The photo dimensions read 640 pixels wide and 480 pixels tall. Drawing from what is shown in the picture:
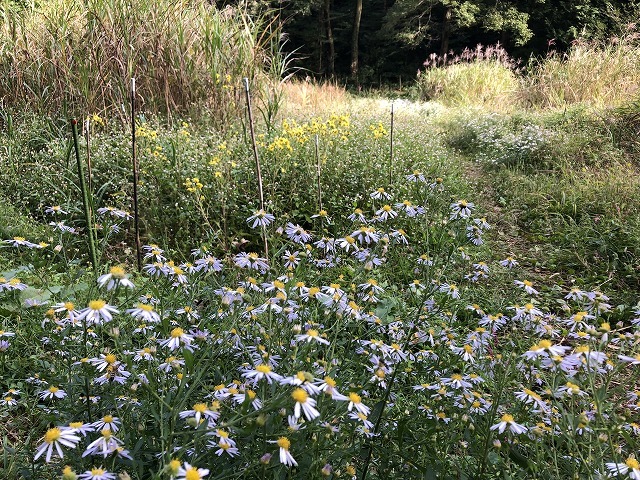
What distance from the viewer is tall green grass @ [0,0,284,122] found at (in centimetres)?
384

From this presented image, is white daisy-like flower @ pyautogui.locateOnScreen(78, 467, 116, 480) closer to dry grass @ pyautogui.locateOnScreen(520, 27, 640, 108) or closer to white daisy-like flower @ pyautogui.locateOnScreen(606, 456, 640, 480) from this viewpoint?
white daisy-like flower @ pyautogui.locateOnScreen(606, 456, 640, 480)

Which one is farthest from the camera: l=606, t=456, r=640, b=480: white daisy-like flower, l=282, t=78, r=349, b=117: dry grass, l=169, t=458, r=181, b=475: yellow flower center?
l=282, t=78, r=349, b=117: dry grass

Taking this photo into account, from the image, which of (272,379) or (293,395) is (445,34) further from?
(293,395)

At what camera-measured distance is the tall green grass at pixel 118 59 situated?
384cm

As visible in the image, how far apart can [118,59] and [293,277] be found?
10.4ft

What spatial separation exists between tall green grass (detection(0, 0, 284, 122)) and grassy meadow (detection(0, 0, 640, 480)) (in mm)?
26

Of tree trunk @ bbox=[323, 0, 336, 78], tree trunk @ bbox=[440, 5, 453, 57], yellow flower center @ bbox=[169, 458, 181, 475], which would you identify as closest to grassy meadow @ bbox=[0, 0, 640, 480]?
yellow flower center @ bbox=[169, 458, 181, 475]

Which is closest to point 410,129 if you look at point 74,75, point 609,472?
point 74,75

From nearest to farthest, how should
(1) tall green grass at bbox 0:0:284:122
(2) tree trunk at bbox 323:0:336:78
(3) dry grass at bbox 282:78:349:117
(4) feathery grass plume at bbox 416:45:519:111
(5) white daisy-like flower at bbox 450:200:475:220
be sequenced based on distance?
(5) white daisy-like flower at bbox 450:200:475:220 → (1) tall green grass at bbox 0:0:284:122 → (3) dry grass at bbox 282:78:349:117 → (4) feathery grass plume at bbox 416:45:519:111 → (2) tree trunk at bbox 323:0:336:78

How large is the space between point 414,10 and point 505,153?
13231 mm

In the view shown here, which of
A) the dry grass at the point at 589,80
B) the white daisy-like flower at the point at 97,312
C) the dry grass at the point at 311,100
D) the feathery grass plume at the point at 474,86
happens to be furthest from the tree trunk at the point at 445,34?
the white daisy-like flower at the point at 97,312

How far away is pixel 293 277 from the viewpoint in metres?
1.30

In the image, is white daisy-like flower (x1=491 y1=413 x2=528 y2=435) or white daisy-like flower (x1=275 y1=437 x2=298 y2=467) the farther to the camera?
white daisy-like flower (x1=491 y1=413 x2=528 y2=435)

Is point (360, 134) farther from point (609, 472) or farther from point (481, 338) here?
point (609, 472)
